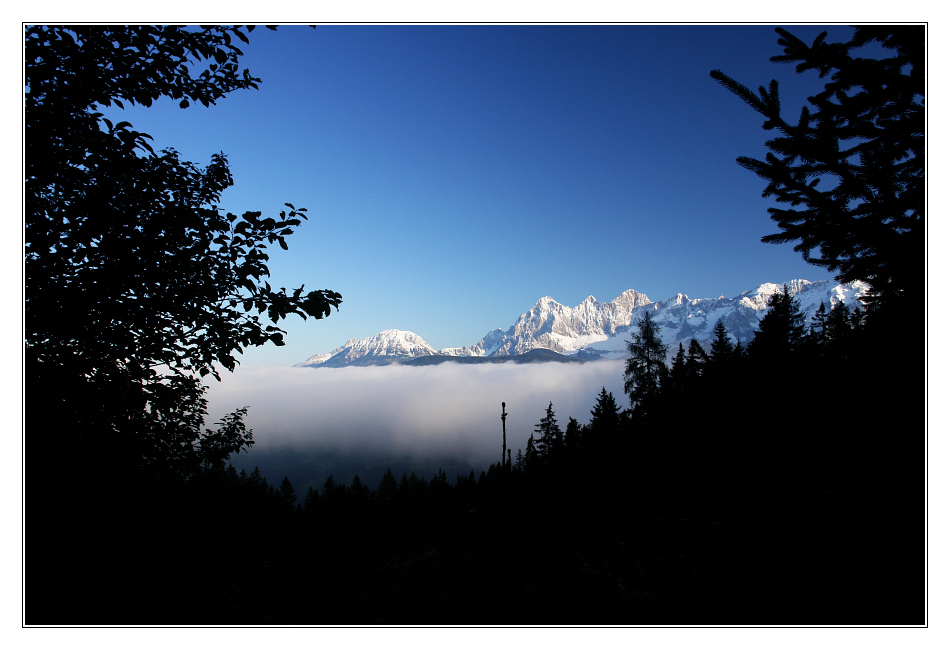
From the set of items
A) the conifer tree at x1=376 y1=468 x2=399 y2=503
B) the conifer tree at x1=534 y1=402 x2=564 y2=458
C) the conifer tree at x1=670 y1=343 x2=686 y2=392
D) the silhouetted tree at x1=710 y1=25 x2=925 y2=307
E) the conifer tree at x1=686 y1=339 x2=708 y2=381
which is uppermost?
the silhouetted tree at x1=710 y1=25 x2=925 y2=307

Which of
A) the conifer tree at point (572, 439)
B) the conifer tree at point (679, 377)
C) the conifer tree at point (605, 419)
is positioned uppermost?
the conifer tree at point (679, 377)

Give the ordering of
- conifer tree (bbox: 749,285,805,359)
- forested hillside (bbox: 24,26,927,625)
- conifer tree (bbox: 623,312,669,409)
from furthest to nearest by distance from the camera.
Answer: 1. conifer tree (bbox: 623,312,669,409)
2. conifer tree (bbox: 749,285,805,359)
3. forested hillside (bbox: 24,26,927,625)

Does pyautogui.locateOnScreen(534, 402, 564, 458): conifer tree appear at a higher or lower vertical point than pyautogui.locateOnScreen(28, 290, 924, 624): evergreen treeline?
lower

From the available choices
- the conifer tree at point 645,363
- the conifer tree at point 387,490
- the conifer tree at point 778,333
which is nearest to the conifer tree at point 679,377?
the conifer tree at point 645,363

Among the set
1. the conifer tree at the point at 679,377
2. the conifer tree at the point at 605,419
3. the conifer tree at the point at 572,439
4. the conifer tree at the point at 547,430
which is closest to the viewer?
the conifer tree at the point at 605,419

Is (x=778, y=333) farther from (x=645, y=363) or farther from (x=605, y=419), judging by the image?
(x=605, y=419)

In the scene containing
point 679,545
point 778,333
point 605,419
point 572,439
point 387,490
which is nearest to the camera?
point 679,545

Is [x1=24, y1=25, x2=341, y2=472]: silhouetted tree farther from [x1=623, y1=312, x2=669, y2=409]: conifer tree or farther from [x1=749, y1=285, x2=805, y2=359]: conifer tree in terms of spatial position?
[x1=623, y1=312, x2=669, y2=409]: conifer tree

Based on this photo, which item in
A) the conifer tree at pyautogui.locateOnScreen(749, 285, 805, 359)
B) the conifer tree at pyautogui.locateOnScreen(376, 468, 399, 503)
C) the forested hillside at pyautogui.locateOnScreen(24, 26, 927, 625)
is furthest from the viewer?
the conifer tree at pyautogui.locateOnScreen(376, 468, 399, 503)

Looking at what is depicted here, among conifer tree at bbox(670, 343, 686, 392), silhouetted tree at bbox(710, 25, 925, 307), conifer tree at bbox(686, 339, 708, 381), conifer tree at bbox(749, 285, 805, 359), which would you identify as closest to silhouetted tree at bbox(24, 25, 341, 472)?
silhouetted tree at bbox(710, 25, 925, 307)

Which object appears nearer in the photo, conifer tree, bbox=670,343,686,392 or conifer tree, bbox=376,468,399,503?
conifer tree, bbox=670,343,686,392

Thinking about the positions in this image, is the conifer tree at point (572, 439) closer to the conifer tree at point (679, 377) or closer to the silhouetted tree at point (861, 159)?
the conifer tree at point (679, 377)

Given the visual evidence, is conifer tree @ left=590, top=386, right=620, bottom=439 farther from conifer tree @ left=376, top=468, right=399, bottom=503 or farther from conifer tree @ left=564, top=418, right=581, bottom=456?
conifer tree @ left=376, top=468, right=399, bottom=503

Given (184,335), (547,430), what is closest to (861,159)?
(184,335)
